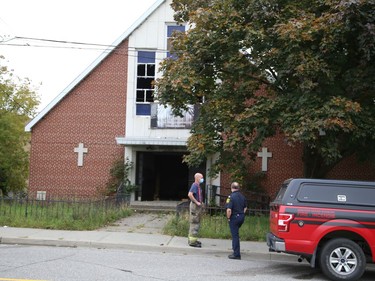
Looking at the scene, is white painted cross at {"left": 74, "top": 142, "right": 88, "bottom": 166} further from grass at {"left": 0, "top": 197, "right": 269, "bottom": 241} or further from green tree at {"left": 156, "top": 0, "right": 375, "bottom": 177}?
green tree at {"left": 156, "top": 0, "right": 375, "bottom": 177}

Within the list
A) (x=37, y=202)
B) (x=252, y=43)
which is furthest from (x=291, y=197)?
(x=37, y=202)

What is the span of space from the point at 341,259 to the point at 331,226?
0.63m

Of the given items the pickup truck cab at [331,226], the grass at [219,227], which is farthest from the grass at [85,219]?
the pickup truck cab at [331,226]

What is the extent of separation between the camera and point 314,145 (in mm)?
10586

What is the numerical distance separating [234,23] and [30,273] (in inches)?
298

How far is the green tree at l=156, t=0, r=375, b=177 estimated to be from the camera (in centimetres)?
1024

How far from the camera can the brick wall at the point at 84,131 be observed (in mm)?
20891

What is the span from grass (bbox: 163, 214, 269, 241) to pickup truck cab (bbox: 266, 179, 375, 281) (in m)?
3.71

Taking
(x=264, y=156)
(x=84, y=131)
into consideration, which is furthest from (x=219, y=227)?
Answer: (x=84, y=131)

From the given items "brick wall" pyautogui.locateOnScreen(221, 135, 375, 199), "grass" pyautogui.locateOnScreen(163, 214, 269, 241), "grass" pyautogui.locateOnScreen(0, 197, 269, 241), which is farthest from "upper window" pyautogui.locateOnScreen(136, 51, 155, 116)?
"grass" pyautogui.locateOnScreen(163, 214, 269, 241)

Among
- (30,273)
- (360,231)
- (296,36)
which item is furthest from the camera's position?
(296,36)

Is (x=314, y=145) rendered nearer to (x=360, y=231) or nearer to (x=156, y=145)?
(x=360, y=231)

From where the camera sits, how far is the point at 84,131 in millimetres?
21125

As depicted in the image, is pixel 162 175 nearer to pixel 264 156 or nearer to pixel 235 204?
pixel 264 156
